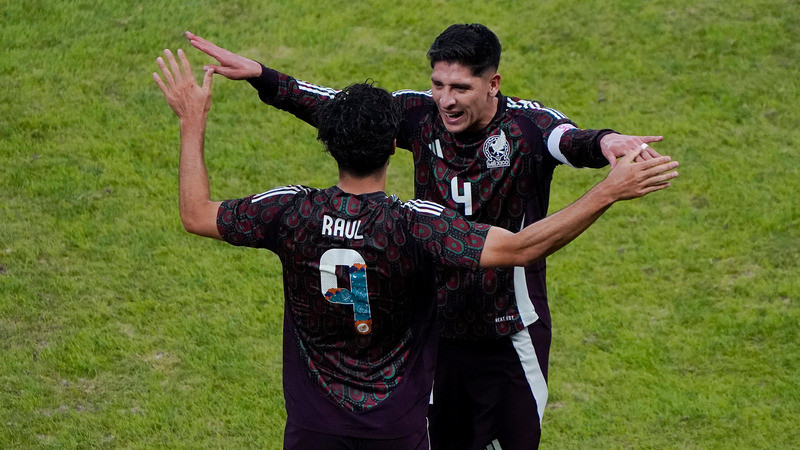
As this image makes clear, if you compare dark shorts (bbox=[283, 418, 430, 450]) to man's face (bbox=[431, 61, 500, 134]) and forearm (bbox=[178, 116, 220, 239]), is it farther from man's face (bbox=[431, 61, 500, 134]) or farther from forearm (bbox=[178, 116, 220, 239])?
man's face (bbox=[431, 61, 500, 134])

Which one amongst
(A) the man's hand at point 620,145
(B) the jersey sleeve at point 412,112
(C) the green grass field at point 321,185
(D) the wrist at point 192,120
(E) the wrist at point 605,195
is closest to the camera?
(E) the wrist at point 605,195

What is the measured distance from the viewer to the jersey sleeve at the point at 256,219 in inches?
212

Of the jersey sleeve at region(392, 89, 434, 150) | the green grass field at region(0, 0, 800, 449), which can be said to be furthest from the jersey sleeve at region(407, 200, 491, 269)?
the green grass field at region(0, 0, 800, 449)

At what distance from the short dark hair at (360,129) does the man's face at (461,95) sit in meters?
0.89

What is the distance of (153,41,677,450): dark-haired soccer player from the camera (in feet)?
17.1

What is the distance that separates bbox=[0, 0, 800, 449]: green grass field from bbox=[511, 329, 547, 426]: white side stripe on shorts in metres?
1.79

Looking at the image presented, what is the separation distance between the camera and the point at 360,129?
5.22m

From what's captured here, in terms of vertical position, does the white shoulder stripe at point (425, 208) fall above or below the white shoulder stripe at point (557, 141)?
Answer: below

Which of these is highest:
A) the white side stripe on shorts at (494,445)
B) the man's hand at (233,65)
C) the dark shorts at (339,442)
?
the man's hand at (233,65)

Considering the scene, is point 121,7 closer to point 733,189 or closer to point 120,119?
point 120,119

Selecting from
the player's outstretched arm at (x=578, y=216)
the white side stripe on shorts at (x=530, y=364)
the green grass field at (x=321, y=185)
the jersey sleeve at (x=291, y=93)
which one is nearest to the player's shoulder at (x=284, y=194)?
the player's outstretched arm at (x=578, y=216)

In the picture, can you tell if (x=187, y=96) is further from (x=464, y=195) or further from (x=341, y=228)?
(x=464, y=195)

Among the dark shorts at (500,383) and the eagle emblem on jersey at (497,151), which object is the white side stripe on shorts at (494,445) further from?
the eagle emblem on jersey at (497,151)

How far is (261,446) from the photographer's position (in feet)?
26.7
